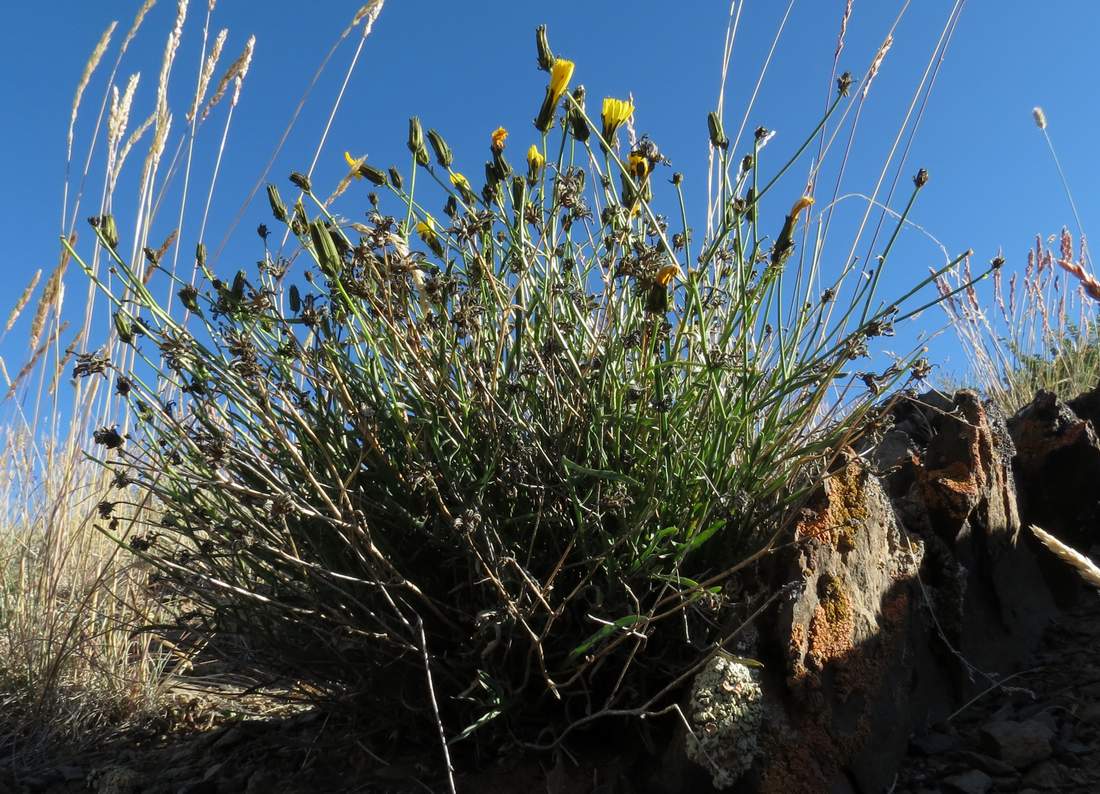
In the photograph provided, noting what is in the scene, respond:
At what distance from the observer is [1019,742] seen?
1.96m

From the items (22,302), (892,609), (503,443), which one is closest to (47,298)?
(22,302)

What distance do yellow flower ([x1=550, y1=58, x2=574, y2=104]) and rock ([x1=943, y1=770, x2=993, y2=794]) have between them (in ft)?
5.38

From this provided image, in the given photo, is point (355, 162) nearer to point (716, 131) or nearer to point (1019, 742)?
point (716, 131)

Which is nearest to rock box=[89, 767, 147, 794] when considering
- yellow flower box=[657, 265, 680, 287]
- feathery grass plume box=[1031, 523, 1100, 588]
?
yellow flower box=[657, 265, 680, 287]

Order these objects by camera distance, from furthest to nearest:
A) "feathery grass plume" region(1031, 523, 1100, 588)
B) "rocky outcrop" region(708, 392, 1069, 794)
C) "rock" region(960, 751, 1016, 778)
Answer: "rock" region(960, 751, 1016, 778) → "rocky outcrop" region(708, 392, 1069, 794) → "feathery grass plume" region(1031, 523, 1100, 588)

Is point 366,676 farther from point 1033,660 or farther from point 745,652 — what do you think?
point 1033,660

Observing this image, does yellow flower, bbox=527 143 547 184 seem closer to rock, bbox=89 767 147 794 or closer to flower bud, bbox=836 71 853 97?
flower bud, bbox=836 71 853 97

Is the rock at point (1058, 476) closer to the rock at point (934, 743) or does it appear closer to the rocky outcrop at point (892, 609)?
the rocky outcrop at point (892, 609)

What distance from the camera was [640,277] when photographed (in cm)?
172

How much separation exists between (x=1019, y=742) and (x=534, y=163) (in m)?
1.67

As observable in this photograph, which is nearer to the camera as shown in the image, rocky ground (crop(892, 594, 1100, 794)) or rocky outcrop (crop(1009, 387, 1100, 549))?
rocky ground (crop(892, 594, 1100, 794))

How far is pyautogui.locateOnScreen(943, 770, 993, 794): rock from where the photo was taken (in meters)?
1.85

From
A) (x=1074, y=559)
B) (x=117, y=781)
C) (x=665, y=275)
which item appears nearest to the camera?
(x=1074, y=559)

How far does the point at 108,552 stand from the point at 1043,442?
3659 millimetres
